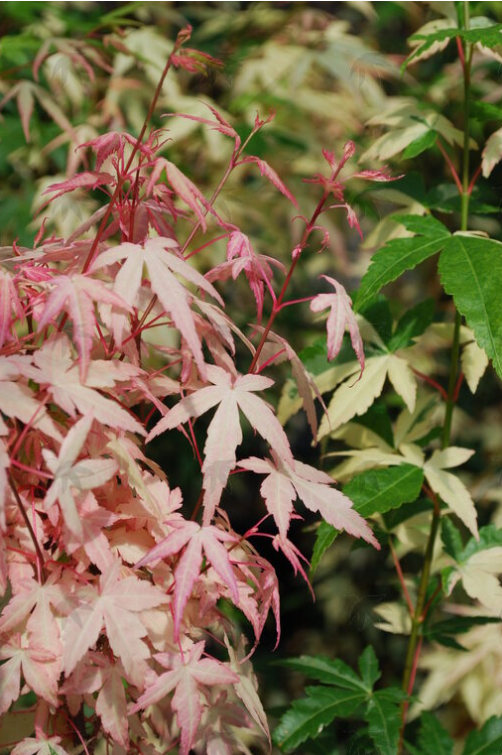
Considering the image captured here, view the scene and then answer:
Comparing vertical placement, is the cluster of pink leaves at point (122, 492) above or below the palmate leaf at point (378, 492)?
above

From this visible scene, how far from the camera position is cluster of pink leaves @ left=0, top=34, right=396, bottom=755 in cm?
61

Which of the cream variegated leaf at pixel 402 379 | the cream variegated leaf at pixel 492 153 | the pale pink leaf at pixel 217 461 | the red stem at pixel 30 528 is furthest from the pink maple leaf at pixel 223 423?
the cream variegated leaf at pixel 492 153

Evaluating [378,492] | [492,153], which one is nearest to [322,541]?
[378,492]

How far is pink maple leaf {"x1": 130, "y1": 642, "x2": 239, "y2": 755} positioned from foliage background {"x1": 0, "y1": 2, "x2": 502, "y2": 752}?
0.82m

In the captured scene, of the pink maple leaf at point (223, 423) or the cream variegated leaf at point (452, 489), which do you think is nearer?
the pink maple leaf at point (223, 423)

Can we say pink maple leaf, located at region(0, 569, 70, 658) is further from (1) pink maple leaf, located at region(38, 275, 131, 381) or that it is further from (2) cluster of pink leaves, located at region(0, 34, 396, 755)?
(1) pink maple leaf, located at region(38, 275, 131, 381)

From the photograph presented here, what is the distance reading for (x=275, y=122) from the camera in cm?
175

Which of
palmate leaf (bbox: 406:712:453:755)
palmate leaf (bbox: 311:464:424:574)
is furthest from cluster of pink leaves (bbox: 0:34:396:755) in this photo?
palmate leaf (bbox: 406:712:453:755)

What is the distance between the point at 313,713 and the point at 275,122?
123 centimetres

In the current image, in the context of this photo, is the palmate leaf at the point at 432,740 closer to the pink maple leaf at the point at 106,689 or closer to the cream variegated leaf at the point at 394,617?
the cream variegated leaf at the point at 394,617

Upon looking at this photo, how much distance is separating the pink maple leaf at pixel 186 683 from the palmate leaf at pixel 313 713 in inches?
11.3

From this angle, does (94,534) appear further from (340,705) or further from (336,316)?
(340,705)

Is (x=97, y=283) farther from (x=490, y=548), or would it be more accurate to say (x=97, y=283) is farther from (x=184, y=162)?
(x=184, y=162)

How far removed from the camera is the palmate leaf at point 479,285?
78cm
